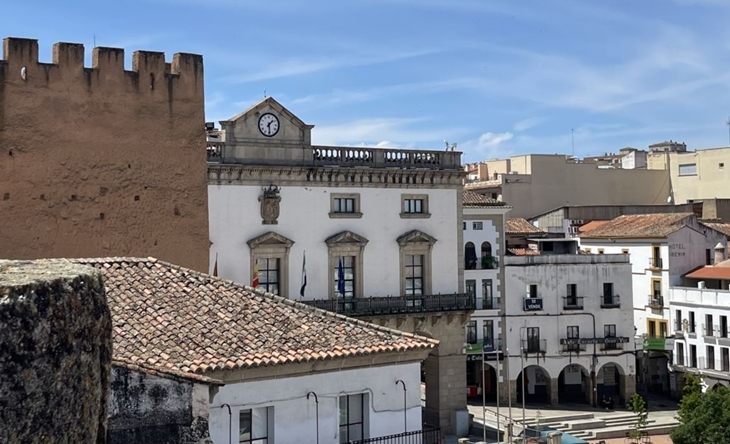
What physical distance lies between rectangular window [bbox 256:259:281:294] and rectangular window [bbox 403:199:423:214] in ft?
18.9

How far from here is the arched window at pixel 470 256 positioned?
4197 centimetres

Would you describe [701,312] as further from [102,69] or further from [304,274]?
[102,69]

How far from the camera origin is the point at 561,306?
43.4 metres

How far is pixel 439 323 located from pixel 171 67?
16.6 m

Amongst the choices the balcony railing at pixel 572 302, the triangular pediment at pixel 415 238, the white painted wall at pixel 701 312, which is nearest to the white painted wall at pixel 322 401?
the triangular pediment at pixel 415 238

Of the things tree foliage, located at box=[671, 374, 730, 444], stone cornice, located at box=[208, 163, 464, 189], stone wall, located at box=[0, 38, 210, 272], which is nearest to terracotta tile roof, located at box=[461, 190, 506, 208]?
stone cornice, located at box=[208, 163, 464, 189]

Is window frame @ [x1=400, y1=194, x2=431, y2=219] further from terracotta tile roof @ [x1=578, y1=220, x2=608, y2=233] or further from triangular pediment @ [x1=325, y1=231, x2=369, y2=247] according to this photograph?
terracotta tile roof @ [x1=578, y1=220, x2=608, y2=233]

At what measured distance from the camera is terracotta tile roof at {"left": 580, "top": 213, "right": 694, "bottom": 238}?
48.4m

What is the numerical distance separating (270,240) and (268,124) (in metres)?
4.19

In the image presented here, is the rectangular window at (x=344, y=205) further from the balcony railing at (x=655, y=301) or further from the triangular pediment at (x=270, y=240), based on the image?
the balcony railing at (x=655, y=301)

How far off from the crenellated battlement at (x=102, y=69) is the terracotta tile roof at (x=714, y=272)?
3094cm

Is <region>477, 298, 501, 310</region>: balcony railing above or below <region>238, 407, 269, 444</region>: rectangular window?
above

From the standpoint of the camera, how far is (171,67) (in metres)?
24.4

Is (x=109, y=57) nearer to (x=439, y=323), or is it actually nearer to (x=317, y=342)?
(x=317, y=342)
